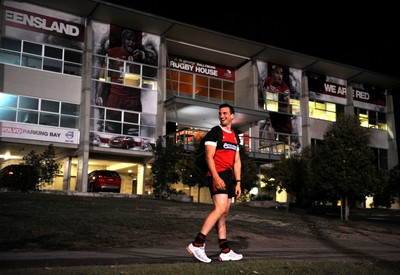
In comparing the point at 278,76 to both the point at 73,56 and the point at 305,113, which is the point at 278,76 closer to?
the point at 305,113

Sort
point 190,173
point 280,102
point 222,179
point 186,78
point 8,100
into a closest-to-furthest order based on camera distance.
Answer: point 222,179
point 190,173
point 8,100
point 186,78
point 280,102

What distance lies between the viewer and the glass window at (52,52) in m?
30.2

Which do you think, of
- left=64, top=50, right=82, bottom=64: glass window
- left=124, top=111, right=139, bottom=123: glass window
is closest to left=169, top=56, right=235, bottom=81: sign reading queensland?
left=124, top=111, right=139, bottom=123: glass window

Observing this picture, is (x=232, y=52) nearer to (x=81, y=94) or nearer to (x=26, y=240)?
(x=81, y=94)

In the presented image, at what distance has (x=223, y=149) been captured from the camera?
605cm

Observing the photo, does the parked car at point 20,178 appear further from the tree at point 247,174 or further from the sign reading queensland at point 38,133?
the tree at point 247,174

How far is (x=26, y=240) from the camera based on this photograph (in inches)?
297

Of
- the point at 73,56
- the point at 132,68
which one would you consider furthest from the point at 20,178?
the point at 132,68

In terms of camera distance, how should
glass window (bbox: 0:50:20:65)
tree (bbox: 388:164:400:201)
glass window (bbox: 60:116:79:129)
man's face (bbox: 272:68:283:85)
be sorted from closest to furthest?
1. glass window (bbox: 0:50:20:65)
2. glass window (bbox: 60:116:79:129)
3. man's face (bbox: 272:68:283:85)
4. tree (bbox: 388:164:400:201)

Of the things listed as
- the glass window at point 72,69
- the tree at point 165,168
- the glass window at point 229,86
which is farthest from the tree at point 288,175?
the glass window at point 72,69

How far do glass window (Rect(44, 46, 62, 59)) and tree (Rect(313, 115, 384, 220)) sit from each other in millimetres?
18721

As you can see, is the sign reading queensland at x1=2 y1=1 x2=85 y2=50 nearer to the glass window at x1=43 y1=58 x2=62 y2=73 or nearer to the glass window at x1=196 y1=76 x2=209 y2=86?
the glass window at x1=43 y1=58 x2=62 y2=73

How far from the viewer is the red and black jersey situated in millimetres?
5992

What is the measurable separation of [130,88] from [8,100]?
8.30 metres
